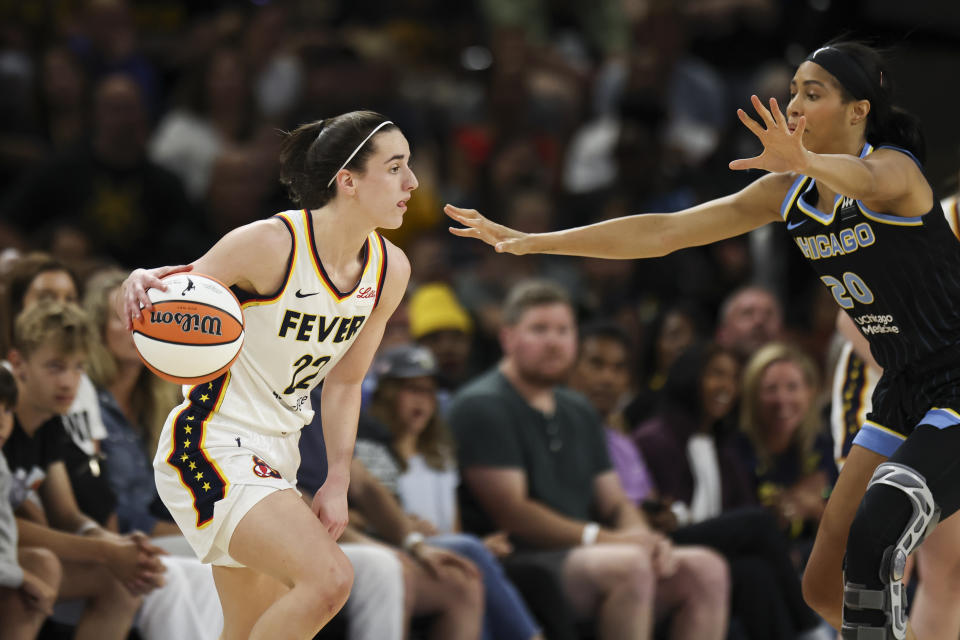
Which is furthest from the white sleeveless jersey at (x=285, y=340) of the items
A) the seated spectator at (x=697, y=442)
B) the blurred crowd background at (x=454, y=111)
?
the blurred crowd background at (x=454, y=111)

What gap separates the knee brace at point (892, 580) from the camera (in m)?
3.96

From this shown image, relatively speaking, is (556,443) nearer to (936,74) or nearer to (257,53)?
(257,53)

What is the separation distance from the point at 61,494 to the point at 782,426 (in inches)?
162

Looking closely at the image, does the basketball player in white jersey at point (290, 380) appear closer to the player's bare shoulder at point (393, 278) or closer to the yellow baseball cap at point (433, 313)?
the player's bare shoulder at point (393, 278)

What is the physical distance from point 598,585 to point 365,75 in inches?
192

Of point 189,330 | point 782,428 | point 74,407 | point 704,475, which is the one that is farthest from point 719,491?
point 189,330

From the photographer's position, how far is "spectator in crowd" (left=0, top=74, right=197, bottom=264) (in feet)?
26.4

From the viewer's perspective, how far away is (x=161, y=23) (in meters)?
10.9

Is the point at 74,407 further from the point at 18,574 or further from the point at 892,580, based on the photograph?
the point at 892,580

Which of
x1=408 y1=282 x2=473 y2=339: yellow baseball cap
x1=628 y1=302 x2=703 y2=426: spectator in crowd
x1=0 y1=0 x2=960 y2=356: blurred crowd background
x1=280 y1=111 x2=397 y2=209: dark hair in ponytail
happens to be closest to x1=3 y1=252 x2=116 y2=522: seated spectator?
x1=280 y1=111 x2=397 y2=209: dark hair in ponytail

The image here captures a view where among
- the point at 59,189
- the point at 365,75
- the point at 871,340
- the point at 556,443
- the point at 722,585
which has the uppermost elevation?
the point at 365,75

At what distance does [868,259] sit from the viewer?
4.26 metres

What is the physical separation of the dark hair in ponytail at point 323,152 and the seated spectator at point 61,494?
4.46 feet

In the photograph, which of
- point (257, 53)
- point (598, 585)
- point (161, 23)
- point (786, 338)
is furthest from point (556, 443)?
point (161, 23)
